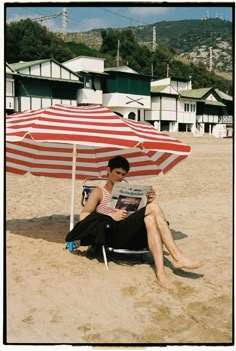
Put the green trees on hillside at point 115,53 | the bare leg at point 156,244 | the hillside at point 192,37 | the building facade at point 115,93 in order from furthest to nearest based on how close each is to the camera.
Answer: the hillside at point 192,37 < the green trees on hillside at point 115,53 < the building facade at point 115,93 < the bare leg at point 156,244

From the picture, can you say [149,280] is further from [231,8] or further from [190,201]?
[190,201]

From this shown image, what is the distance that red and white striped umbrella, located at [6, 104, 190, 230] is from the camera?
4.29 meters

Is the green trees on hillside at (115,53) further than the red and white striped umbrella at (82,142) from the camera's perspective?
Yes

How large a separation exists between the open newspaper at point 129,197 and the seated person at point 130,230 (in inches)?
3.0

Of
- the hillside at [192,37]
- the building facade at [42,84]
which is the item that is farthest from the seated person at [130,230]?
the hillside at [192,37]

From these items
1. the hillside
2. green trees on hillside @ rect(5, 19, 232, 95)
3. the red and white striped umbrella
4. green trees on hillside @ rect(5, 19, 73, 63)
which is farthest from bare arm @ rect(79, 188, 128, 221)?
the hillside

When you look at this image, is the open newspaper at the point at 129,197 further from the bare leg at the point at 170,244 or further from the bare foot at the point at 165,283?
the bare foot at the point at 165,283

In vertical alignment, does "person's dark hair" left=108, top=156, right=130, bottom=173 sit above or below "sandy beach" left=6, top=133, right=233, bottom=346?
above

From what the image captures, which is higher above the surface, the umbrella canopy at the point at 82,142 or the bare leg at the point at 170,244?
the umbrella canopy at the point at 82,142

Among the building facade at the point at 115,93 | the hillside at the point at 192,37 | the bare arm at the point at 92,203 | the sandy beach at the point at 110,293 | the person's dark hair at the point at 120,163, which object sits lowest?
the sandy beach at the point at 110,293

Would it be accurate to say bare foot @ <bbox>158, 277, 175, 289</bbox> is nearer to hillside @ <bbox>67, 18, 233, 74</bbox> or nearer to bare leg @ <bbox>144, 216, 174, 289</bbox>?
bare leg @ <bbox>144, 216, 174, 289</bbox>

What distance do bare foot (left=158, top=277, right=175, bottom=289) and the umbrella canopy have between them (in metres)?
1.30

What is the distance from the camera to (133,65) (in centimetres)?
6038

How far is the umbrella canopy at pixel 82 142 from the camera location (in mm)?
4289
